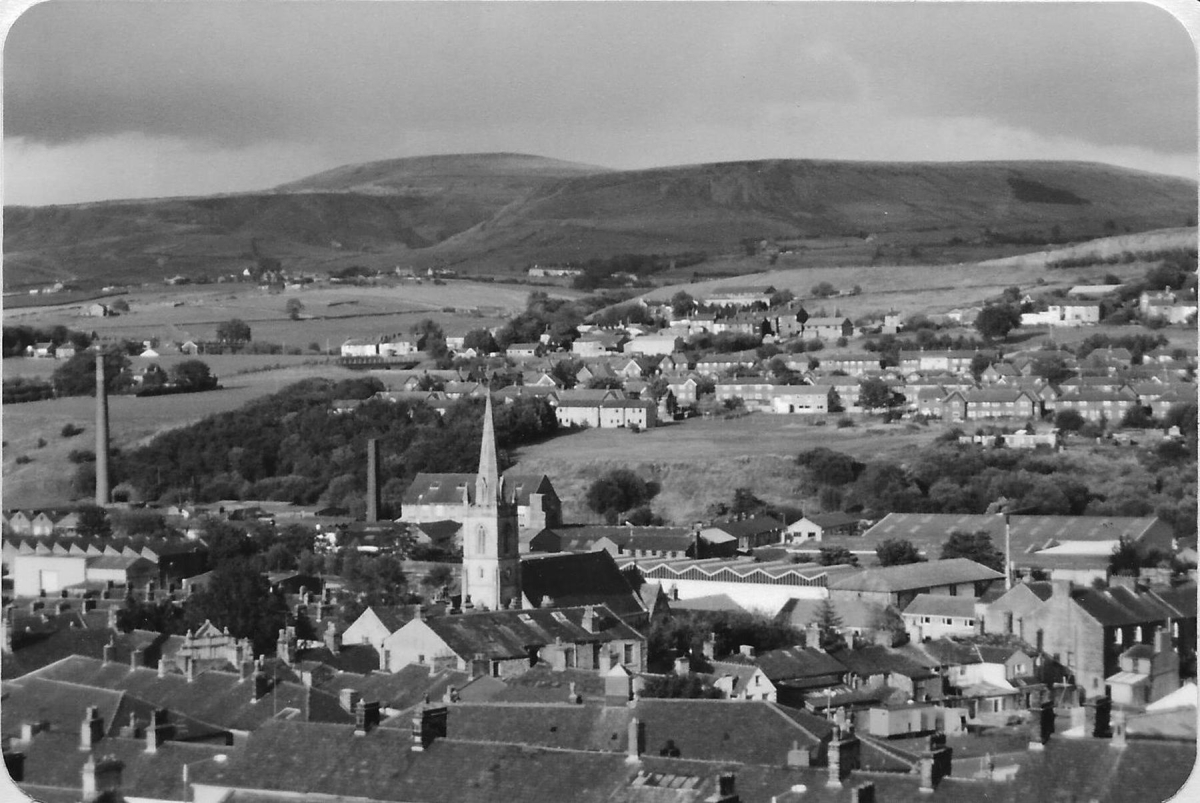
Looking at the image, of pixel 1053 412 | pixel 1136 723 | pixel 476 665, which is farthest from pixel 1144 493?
pixel 1136 723

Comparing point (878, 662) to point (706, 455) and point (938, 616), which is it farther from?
point (706, 455)

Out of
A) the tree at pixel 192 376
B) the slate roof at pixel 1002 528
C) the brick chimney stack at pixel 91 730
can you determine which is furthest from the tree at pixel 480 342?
the brick chimney stack at pixel 91 730

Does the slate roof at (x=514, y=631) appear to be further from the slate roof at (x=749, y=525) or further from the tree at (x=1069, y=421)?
the tree at (x=1069, y=421)

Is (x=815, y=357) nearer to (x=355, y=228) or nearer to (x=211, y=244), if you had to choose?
(x=211, y=244)

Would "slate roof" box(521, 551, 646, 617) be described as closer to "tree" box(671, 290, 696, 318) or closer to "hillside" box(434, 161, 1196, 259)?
"tree" box(671, 290, 696, 318)

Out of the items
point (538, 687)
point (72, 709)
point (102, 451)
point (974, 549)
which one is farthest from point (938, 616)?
point (102, 451)

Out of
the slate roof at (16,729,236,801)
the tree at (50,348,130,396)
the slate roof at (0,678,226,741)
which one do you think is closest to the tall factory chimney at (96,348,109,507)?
the tree at (50,348,130,396)
